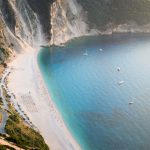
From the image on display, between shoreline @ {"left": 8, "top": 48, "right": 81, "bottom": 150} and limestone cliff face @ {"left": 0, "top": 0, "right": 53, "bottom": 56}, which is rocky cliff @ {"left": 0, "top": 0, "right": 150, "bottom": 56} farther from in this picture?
shoreline @ {"left": 8, "top": 48, "right": 81, "bottom": 150}

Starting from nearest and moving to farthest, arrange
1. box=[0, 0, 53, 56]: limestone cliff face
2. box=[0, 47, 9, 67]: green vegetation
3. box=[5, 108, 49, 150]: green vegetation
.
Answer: box=[5, 108, 49, 150]: green vegetation < box=[0, 47, 9, 67]: green vegetation < box=[0, 0, 53, 56]: limestone cliff face

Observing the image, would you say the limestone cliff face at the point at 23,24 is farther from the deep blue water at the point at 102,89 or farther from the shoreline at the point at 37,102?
the deep blue water at the point at 102,89

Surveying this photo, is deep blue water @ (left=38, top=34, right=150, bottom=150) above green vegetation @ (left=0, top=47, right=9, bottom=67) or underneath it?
underneath

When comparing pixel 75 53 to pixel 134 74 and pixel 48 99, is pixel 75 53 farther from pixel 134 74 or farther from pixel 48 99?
pixel 48 99

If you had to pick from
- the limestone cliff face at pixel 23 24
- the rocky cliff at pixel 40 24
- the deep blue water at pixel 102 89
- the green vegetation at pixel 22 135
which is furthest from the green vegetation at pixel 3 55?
the green vegetation at pixel 22 135

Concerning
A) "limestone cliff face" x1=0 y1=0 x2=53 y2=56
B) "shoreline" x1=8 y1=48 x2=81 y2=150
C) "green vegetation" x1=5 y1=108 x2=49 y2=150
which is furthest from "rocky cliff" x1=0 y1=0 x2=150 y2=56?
"green vegetation" x1=5 y1=108 x2=49 y2=150

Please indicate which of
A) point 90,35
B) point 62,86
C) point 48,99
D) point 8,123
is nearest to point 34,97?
point 48,99

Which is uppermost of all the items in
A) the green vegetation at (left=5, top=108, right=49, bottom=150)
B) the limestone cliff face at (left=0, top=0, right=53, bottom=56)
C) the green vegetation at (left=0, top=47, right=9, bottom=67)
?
the limestone cliff face at (left=0, top=0, right=53, bottom=56)
